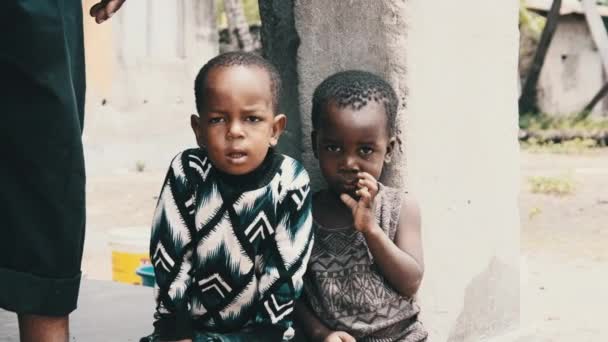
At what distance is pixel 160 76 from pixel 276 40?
30.4 ft

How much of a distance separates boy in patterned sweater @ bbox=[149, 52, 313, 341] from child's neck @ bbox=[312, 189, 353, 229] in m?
0.15

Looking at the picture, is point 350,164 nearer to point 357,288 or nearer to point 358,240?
point 358,240

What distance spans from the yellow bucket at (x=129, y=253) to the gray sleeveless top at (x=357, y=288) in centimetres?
174

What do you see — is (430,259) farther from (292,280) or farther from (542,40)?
(542,40)

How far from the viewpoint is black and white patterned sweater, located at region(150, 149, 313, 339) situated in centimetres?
221

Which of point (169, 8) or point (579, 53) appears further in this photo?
point (579, 53)

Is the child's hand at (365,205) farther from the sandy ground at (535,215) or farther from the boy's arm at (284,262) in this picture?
the sandy ground at (535,215)

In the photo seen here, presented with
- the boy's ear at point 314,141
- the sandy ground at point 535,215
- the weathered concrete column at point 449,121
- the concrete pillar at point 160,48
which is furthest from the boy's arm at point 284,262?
the concrete pillar at point 160,48

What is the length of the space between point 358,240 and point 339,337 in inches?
10.2

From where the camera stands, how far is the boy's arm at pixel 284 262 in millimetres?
2240

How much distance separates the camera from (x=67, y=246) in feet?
6.57

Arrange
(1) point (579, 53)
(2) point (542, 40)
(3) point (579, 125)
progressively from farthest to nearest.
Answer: (1) point (579, 53) → (3) point (579, 125) → (2) point (542, 40)

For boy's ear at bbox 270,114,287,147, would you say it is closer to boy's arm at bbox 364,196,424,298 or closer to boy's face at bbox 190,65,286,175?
boy's face at bbox 190,65,286,175

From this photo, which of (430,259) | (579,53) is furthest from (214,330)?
(579,53)
